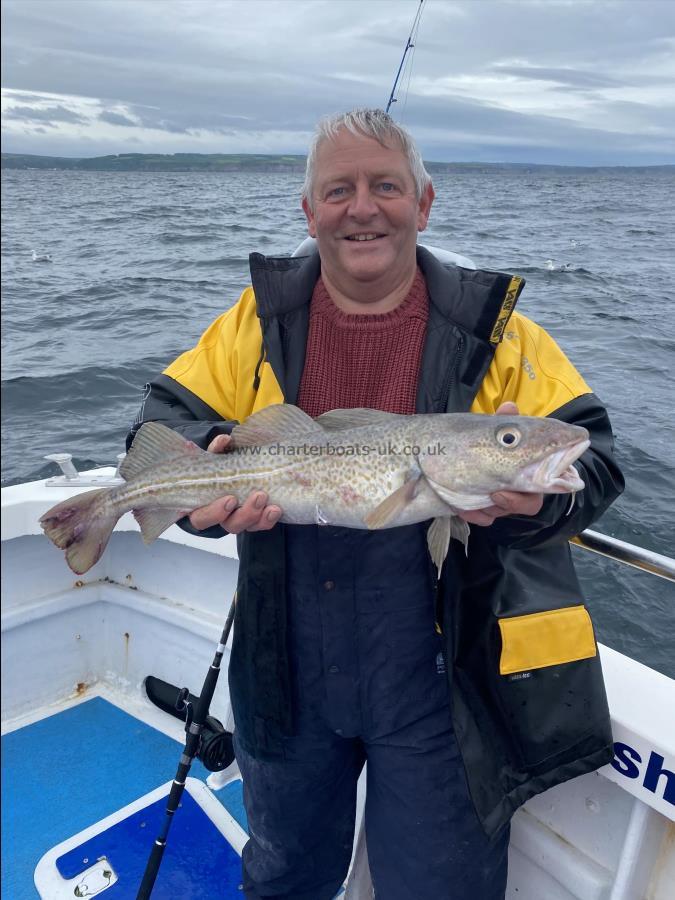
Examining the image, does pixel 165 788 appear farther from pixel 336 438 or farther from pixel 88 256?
pixel 88 256

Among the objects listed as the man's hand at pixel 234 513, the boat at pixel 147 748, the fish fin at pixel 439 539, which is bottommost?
the boat at pixel 147 748

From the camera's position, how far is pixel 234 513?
9.10ft

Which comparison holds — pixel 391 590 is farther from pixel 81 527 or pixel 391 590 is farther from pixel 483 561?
pixel 81 527

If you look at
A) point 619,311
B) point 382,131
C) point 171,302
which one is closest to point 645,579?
point 382,131

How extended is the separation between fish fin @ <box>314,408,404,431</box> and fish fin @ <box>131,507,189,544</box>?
0.77 meters

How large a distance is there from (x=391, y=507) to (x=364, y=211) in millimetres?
1275

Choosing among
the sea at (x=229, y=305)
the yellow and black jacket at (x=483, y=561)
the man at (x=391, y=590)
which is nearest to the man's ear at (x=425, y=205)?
the man at (x=391, y=590)

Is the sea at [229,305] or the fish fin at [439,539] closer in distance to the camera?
the fish fin at [439,539]

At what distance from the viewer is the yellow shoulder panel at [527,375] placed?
2783 mm

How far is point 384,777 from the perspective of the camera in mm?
2893

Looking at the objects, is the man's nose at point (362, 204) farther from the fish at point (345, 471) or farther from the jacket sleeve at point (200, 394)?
the fish at point (345, 471)

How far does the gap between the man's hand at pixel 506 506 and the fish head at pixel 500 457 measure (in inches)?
1.0

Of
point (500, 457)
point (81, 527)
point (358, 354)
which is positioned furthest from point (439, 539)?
point (81, 527)

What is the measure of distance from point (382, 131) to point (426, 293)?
72cm
